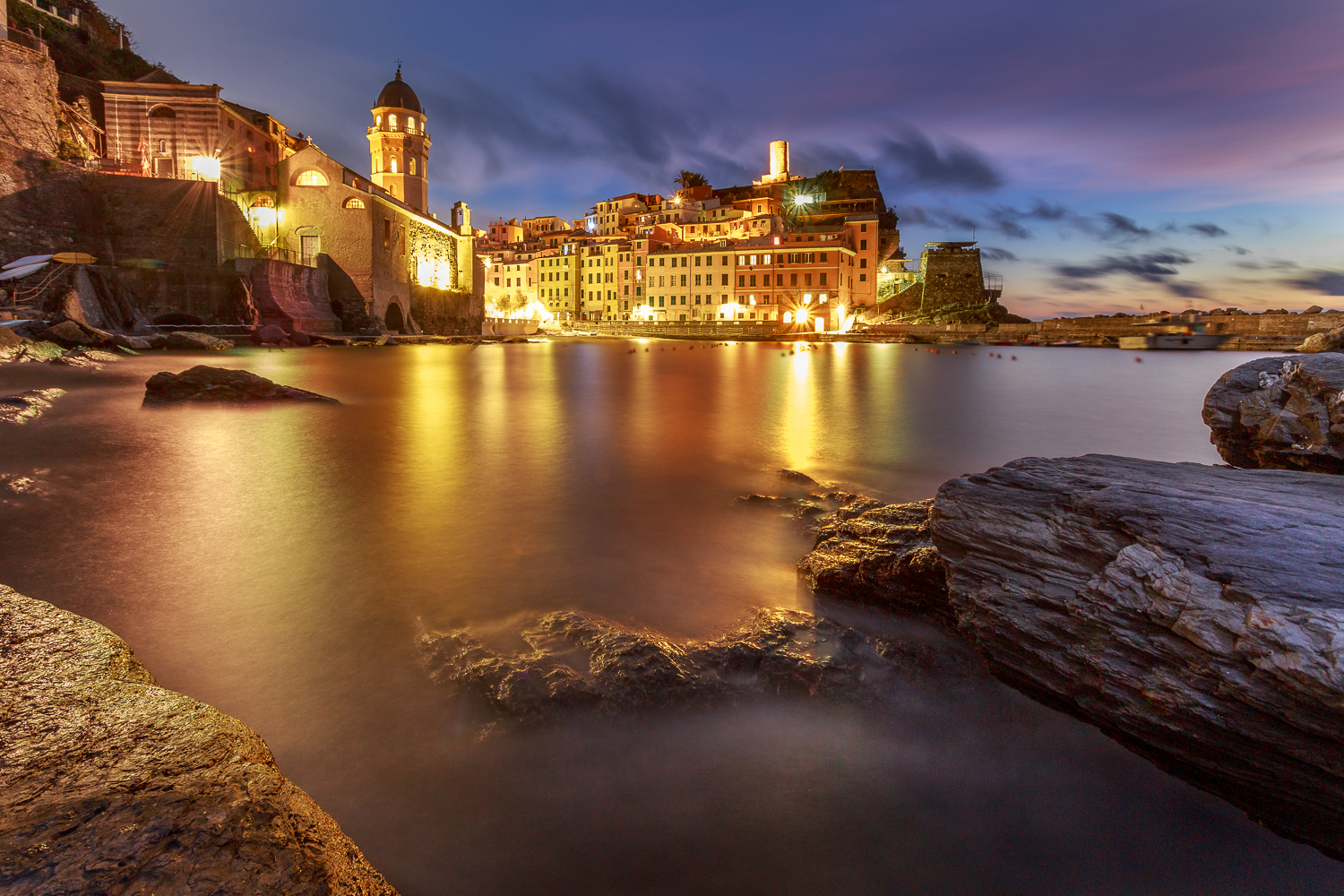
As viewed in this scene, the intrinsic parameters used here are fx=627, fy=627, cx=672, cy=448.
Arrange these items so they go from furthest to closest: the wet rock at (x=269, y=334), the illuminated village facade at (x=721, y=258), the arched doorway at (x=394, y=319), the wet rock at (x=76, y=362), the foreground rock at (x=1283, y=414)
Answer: the illuminated village facade at (x=721, y=258) → the arched doorway at (x=394, y=319) → the wet rock at (x=269, y=334) → the wet rock at (x=76, y=362) → the foreground rock at (x=1283, y=414)

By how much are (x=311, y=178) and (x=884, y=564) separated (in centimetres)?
3890

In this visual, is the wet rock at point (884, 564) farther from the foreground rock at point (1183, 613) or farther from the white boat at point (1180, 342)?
the white boat at point (1180, 342)

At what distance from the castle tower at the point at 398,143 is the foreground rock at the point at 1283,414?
50.3 m

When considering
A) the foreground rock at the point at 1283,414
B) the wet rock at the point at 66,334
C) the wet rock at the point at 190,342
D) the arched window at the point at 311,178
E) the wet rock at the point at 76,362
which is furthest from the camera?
the arched window at the point at 311,178

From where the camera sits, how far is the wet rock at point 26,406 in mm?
7858

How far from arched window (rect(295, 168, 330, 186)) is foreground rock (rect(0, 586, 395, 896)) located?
38272mm

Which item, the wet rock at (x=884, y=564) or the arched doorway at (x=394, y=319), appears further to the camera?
the arched doorway at (x=394, y=319)

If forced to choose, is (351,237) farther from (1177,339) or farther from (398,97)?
(1177,339)

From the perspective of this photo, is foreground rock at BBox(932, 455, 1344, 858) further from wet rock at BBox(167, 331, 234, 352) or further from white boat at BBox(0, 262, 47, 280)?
white boat at BBox(0, 262, 47, 280)

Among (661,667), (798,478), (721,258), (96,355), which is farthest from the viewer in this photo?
(721,258)


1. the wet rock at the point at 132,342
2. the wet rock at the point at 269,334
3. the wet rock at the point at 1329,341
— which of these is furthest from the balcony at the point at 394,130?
the wet rock at the point at 1329,341

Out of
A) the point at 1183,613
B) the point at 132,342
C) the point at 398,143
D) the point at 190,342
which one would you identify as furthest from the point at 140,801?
the point at 398,143

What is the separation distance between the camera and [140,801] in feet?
3.90

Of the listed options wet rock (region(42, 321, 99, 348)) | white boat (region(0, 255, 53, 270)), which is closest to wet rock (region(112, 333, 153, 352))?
wet rock (region(42, 321, 99, 348))
